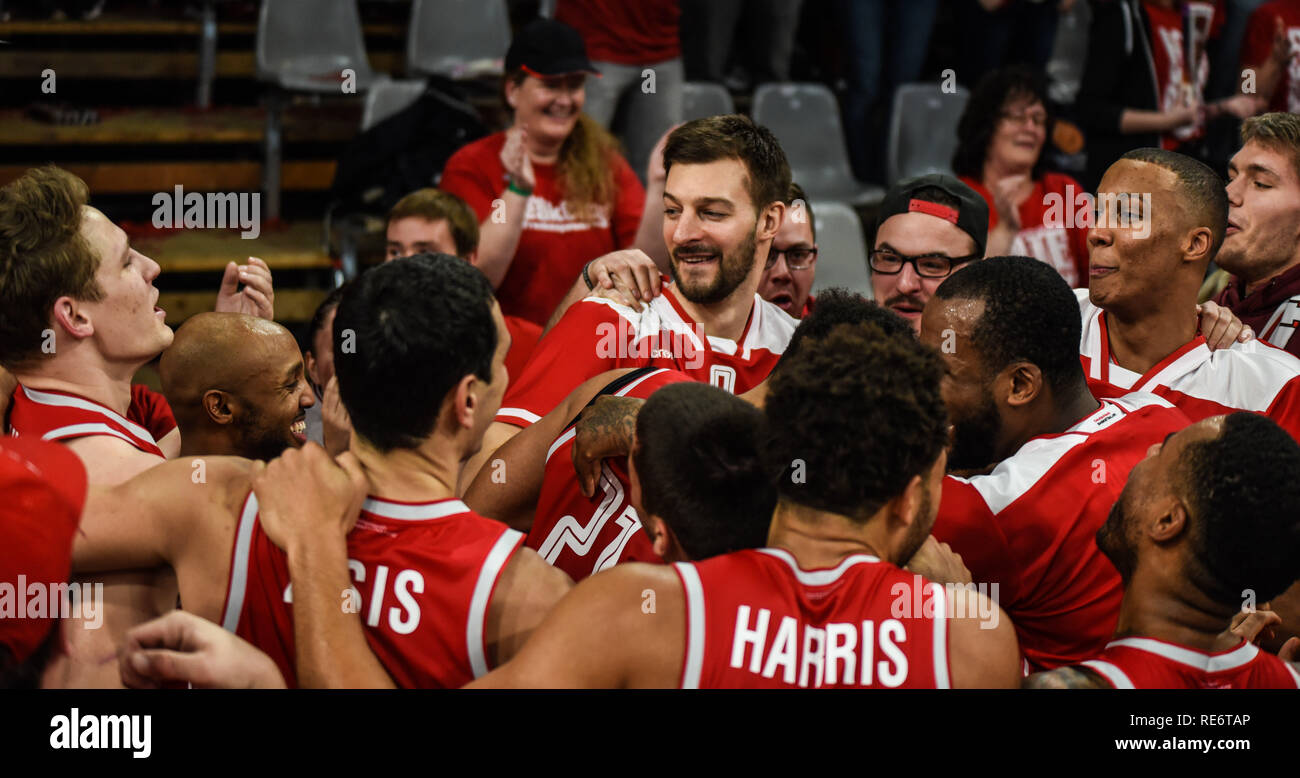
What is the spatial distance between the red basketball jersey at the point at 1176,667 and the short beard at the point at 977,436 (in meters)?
0.78

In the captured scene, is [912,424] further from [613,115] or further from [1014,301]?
[613,115]

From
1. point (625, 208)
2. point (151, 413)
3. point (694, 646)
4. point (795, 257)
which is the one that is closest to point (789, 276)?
point (795, 257)

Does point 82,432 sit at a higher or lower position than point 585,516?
higher

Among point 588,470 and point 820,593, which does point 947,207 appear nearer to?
point 588,470

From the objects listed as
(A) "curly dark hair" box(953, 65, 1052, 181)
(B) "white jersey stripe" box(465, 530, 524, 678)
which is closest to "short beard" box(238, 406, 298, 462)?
(B) "white jersey stripe" box(465, 530, 524, 678)

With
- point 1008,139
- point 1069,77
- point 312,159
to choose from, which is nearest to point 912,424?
point 1008,139

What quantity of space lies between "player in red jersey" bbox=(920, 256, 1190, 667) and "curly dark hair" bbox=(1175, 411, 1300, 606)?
1.69 ft

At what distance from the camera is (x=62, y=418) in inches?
110

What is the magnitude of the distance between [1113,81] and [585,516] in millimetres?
5187

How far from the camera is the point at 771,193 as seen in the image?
3986mm

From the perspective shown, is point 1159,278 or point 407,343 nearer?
point 407,343

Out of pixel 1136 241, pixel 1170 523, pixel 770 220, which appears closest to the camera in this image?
pixel 1170 523

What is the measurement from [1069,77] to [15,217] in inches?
286

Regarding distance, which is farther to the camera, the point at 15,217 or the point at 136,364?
the point at 136,364
